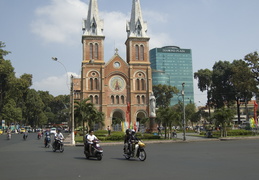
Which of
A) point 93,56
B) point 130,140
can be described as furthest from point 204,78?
point 130,140

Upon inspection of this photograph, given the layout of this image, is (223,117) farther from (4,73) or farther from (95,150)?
(4,73)

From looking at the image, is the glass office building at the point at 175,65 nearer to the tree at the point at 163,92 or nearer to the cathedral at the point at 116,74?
the tree at the point at 163,92

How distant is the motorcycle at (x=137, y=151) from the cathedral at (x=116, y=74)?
4194 centimetres

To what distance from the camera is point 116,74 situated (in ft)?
190

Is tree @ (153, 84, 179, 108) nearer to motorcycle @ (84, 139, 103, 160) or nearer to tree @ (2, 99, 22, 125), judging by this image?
tree @ (2, 99, 22, 125)

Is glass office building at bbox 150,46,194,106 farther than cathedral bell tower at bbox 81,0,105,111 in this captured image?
Yes

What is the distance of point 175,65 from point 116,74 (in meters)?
92.3

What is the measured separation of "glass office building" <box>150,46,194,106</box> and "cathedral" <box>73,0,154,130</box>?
275ft

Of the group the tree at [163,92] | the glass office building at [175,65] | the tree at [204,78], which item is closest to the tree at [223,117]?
the tree at [204,78]

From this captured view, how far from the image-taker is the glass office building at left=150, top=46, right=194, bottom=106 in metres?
143

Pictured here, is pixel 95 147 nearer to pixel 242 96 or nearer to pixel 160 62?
pixel 242 96

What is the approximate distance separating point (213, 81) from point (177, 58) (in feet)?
281

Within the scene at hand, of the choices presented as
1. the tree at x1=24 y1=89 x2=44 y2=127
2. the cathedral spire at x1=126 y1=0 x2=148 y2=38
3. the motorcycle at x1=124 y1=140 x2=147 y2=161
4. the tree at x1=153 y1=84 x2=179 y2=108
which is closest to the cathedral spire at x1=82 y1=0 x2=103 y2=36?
the cathedral spire at x1=126 y1=0 x2=148 y2=38

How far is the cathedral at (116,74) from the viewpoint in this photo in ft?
A: 183
